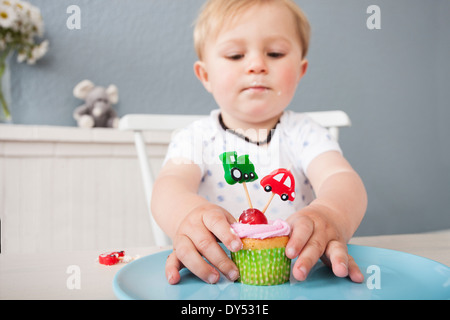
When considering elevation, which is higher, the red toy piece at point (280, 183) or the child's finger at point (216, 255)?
the red toy piece at point (280, 183)

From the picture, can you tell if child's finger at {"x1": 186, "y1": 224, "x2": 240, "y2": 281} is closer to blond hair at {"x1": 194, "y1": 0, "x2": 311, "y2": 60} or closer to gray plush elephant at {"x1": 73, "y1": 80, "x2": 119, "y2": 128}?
blond hair at {"x1": 194, "y1": 0, "x2": 311, "y2": 60}

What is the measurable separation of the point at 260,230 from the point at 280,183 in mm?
41

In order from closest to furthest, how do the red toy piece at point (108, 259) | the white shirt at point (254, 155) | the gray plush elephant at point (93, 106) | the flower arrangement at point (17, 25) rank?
the red toy piece at point (108, 259)
the white shirt at point (254, 155)
the flower arrangement at point (17, 25)
the gray plush elephant at point (93, 106)

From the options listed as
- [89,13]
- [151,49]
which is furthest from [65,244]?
[89,13]

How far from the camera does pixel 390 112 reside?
3.68 feet

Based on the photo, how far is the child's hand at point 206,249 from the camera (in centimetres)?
32

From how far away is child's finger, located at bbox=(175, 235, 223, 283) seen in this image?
0.31 meters

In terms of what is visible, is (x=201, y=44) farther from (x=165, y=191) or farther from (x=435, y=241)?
(x=435, y=241)

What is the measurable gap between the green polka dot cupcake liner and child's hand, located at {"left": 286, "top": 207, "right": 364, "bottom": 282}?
0.05ft

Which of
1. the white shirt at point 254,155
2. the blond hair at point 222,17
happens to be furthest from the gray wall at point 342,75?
the white shirt at point 254,155

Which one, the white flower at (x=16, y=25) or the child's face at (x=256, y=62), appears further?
the white flower at (x=16, y=25)

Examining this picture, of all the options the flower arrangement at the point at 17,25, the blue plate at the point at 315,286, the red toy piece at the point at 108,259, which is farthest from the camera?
the flower arrangement at the point at 17,25

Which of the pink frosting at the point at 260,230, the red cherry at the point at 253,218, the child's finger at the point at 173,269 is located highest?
the red cherry at the point at 253,218

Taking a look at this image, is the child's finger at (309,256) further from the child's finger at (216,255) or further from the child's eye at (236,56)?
the child's eye at (236,56)
